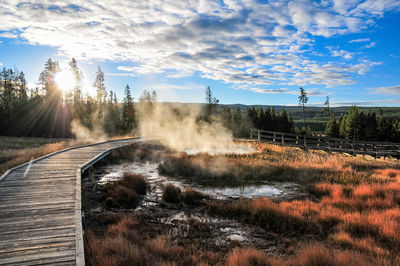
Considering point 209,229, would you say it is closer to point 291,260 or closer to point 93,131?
point 291,260

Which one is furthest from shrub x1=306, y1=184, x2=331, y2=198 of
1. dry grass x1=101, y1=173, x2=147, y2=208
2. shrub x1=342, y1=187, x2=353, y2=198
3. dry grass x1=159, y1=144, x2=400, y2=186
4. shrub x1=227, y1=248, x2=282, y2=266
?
dry grass x1=101, y1=173, x2=147, y2=208

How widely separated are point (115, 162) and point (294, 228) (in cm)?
1385

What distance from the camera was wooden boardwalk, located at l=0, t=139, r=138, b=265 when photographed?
15.4 feet

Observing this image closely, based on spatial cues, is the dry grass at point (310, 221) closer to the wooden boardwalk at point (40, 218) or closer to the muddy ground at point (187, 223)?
the muddy ground at point (187, 223)

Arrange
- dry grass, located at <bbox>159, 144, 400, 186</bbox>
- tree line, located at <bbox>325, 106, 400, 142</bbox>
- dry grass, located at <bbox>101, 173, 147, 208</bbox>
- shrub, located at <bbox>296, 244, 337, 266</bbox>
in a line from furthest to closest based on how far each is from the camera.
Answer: tree line, located at <bbox>325, 106, 400, 142</bbox>
dry grass, located at <bbox>159, 144, 400, 186</bbox>
dry grass, located at <bbox>101, 173, 147, 208</bbox>
shrub, located at <bbox>296, 244, 337, 266</bbox>

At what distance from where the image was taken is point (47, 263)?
14.6 ft

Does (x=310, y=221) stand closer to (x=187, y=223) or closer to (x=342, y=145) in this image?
(x=187, y=223)

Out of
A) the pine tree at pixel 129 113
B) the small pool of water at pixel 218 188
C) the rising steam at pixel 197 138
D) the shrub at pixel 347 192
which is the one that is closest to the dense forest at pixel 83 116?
the pine tree at pixel 129 113

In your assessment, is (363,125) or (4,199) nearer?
(4,199)

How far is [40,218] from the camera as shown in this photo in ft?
20.1

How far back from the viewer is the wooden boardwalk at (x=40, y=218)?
468 centimetres

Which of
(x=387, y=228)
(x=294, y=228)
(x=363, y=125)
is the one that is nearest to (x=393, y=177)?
(x=387, y=228)

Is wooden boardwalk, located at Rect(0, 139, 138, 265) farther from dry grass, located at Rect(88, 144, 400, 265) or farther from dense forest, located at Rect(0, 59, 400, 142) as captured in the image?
dense forest, located at Rect(0, 59, 400, 142)

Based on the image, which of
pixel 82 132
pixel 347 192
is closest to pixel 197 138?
pixel 82 132
